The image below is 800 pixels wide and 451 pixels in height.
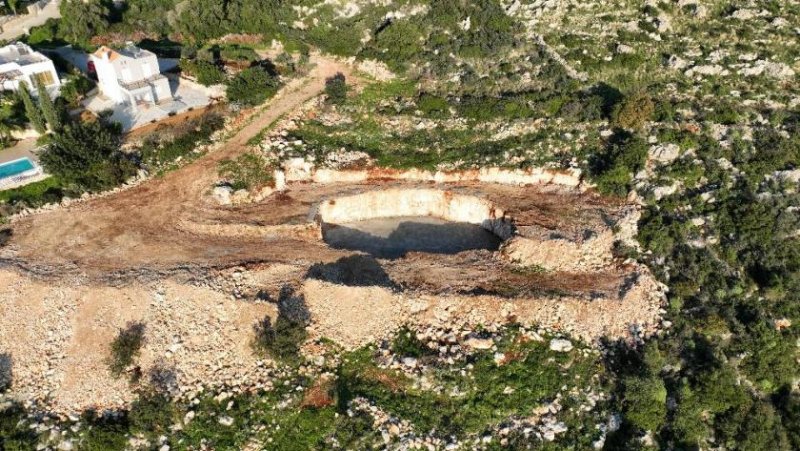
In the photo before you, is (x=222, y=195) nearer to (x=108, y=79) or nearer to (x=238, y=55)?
(x=108, y=79)

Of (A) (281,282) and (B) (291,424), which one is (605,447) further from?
(A) (281,282)

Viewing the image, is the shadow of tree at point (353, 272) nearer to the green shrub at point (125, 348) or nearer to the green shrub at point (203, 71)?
the green shrub at point (125, 348)

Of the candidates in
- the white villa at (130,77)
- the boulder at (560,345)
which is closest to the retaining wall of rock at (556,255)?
the boulder at (560,345)

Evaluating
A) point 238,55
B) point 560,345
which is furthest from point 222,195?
point 560,345

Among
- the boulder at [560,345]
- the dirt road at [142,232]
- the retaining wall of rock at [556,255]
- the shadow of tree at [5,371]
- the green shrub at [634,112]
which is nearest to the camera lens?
the shadow of tree at [5,371]

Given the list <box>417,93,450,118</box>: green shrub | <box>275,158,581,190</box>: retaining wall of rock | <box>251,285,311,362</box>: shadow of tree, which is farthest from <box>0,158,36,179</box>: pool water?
<box>417,93,450,118</box>: green shrub

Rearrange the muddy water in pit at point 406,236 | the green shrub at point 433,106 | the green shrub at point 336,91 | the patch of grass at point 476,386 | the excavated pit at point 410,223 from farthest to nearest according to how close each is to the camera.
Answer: the green shrub at point 336,91 → the green shrub at point 433,106 → the excavated pit at point 410,223 → the muddy water in pit at point 406,236 → the patch of grass at point 476,386

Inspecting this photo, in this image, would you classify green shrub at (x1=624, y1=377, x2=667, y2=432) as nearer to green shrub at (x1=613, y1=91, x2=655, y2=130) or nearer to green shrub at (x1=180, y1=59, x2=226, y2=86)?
green shrub at (x1=613, y1=91, x2=655, y2=130)

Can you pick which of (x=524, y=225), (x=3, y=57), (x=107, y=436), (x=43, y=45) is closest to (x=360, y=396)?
(x=107, y=436)
